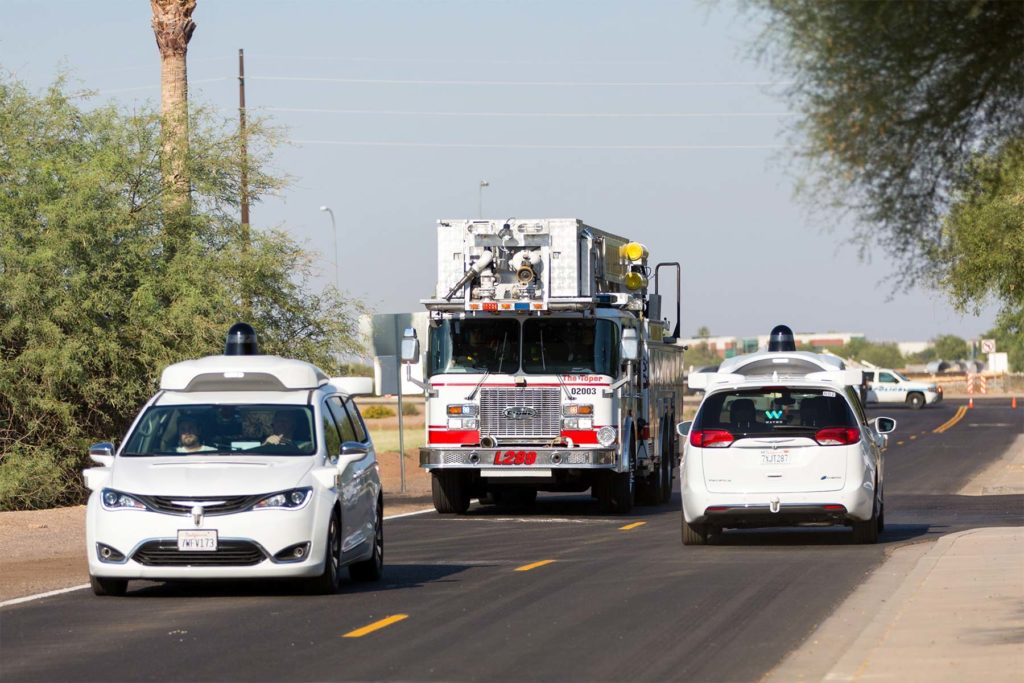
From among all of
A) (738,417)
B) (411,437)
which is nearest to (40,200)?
(738,417)

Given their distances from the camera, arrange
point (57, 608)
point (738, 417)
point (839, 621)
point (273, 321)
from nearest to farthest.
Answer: point (839, 621), point (57, 608), point (738, 417), point (273, 321)

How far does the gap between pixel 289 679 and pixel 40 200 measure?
17.7m

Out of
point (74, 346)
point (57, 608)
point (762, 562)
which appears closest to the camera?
point (57, 608)

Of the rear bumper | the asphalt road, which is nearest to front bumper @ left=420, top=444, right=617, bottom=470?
the asphalt road

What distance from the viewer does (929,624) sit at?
12844 millimetres

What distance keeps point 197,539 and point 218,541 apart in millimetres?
160

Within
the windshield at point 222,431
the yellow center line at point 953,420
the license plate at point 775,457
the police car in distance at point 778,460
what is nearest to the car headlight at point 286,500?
the windshield at point 222,431

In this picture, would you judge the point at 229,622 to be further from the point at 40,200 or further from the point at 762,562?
the point at 40,200

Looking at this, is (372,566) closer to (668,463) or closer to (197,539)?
(197,539)

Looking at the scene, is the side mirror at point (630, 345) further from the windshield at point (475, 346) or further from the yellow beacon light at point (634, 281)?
the yellow beacon light at point (634, 281)

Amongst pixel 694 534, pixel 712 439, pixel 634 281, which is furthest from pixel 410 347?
pixel 712 439

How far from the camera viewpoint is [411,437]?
177 ft

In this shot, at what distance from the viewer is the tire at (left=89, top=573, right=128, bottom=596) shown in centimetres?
1502

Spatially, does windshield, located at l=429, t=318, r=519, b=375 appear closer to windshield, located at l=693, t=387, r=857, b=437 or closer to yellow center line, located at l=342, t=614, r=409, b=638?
windshield, located at l=693, t=387, r=857, b=437
